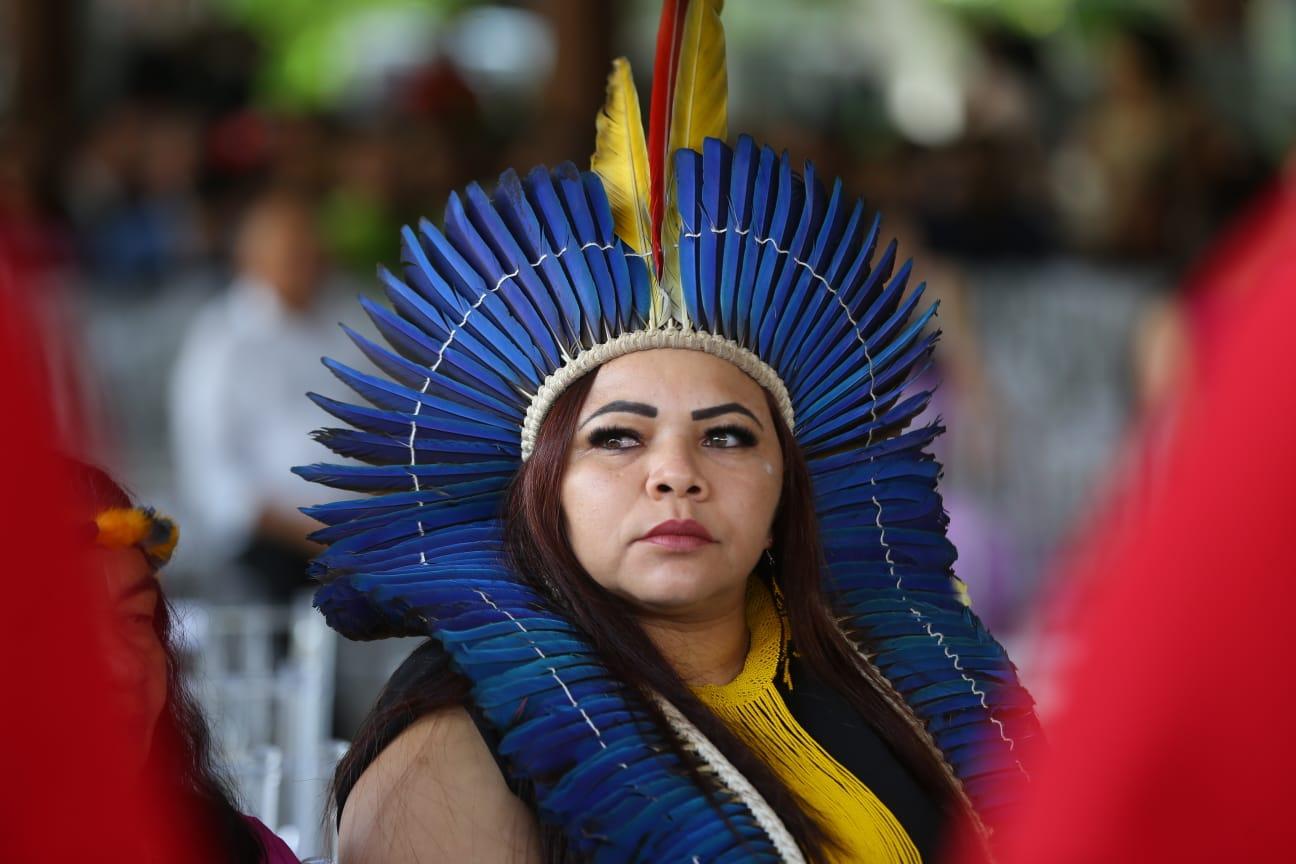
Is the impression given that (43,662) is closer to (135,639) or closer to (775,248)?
(135,639)

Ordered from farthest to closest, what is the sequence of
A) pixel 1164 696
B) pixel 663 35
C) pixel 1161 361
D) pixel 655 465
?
pixel 1161 361, pixel 663 35, pixel 655 465, pixel 1164 696

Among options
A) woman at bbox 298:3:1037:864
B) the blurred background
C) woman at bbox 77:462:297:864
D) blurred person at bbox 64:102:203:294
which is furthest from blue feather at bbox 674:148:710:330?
blurred person at bbox 64:102:203:294

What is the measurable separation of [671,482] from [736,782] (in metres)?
0.40

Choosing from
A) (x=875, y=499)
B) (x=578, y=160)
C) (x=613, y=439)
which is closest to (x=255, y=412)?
(x=578, y=160)

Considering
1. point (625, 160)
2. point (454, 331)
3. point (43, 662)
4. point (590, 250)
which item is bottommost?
point (43, 662)

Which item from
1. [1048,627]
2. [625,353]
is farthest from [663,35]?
[1048,627]

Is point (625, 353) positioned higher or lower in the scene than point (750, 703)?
higher

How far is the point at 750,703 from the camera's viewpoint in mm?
2266

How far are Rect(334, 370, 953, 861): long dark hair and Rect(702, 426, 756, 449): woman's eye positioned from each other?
100mm

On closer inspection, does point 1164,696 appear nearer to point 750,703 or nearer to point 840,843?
point 840,843

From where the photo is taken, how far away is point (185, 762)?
2.01 metres

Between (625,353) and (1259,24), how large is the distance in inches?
356

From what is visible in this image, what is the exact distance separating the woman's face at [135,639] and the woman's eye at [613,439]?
61cm

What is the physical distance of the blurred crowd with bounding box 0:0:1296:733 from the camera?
16.7 feet
